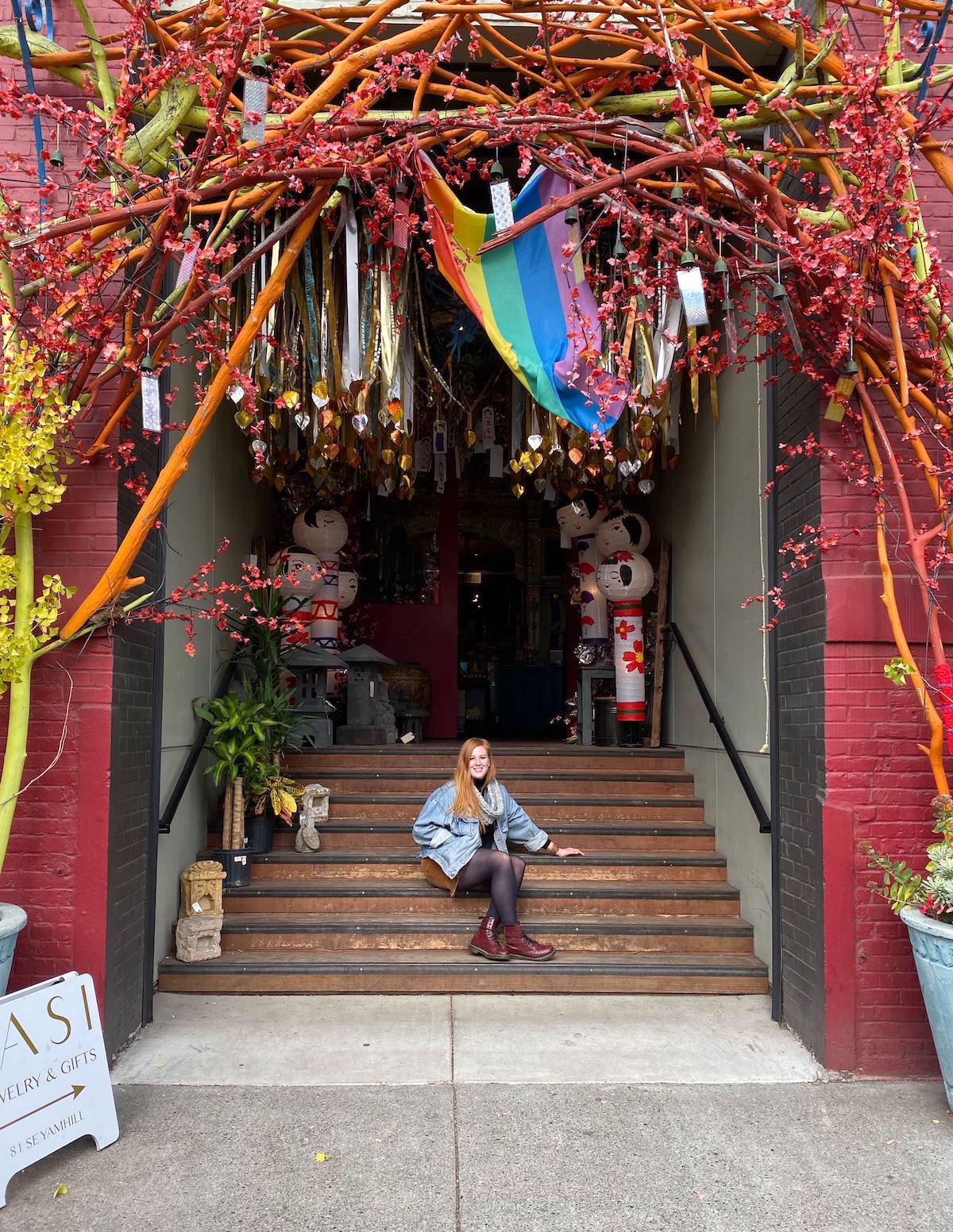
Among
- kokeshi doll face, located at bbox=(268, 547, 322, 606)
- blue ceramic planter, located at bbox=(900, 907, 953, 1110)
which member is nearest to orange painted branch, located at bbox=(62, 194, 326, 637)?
kokeshi doll face, located at bbox=(268, 547, 322, 606)

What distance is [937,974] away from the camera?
3.16 m

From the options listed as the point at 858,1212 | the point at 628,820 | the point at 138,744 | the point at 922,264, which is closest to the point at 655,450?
the point at 628,820

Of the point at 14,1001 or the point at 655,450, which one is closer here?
the point at 14,1001

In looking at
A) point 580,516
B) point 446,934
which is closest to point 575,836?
point 446,934

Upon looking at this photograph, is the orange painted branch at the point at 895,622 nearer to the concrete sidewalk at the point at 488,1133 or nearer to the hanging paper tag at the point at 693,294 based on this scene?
the hanging paper tag at the point at 693,294

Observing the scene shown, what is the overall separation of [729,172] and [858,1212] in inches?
139

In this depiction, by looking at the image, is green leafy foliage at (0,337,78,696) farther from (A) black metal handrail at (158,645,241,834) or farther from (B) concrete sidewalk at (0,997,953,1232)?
(B) concrete sidewalk at (0,997,953,1232)

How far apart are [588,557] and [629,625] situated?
0.97m

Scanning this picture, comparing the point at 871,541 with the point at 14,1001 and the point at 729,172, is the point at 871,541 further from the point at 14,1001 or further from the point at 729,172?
the point at 14,1001

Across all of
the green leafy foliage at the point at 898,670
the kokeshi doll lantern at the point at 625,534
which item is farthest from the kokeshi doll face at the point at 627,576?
the green leafy foliage at the point at 898,670

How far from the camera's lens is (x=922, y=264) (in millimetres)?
3496

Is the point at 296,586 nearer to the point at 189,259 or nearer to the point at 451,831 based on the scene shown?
the point at 451,831

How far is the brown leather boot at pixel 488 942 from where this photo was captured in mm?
4492

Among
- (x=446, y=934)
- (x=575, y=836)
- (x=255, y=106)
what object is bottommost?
(x=446, y=934)
